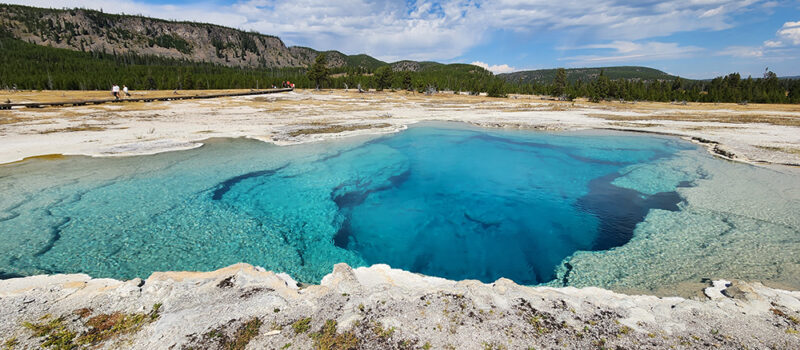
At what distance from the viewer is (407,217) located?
13289mm

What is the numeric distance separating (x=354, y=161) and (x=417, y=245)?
10437 mm

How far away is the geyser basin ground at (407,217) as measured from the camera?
358 inches

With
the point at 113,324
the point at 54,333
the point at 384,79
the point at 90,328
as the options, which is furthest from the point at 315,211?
the point at 384,79

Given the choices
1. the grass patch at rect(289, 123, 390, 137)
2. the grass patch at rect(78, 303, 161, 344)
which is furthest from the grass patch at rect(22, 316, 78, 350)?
the grass patch at rect(289, 123, 390, 137)

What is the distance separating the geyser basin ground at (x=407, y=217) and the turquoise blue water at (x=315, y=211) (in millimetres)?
67

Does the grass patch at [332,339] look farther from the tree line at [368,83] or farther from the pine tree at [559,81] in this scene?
the pine tree at [559,81]

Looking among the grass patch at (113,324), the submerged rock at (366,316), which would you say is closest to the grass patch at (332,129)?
the submerged rock at (366,316)

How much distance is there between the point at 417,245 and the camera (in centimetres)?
1120

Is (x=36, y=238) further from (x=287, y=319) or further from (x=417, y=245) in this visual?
(x=417, y=245)

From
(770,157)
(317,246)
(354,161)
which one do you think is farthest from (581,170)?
(317,246)

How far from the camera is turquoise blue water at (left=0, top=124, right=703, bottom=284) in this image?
9.55 meters

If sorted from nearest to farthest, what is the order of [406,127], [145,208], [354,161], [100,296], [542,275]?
[100,296] < [542,275] < [145,208] < [354,161] < [406,127]

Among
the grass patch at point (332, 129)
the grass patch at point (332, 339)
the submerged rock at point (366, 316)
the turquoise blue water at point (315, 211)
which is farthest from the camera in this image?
the grass patch at point (332, 129)

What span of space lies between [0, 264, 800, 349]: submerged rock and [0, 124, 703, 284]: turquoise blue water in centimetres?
242
